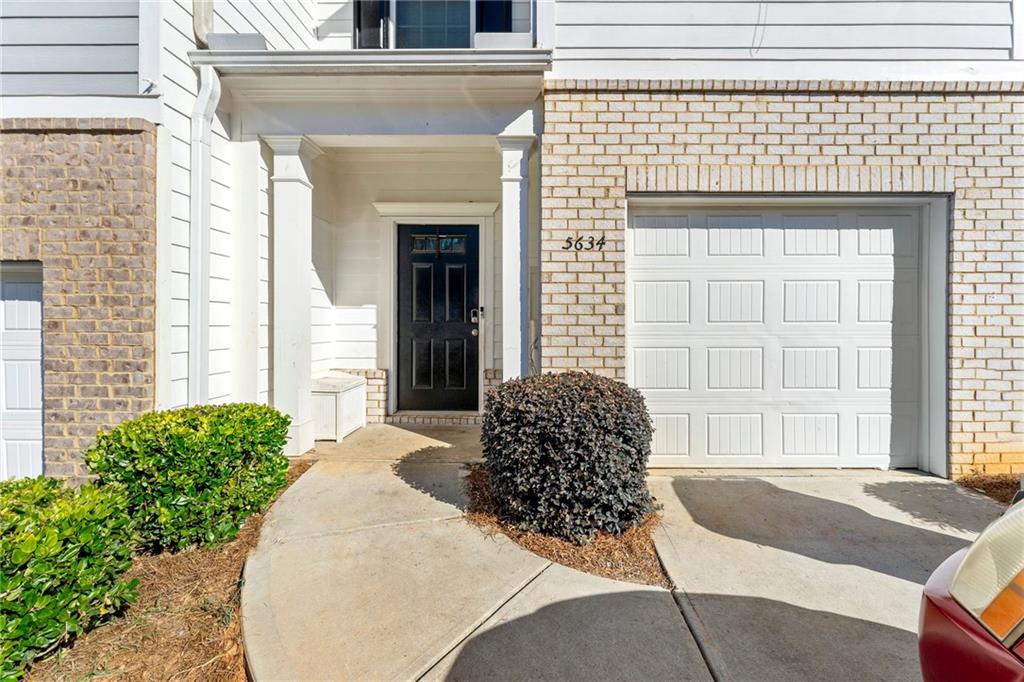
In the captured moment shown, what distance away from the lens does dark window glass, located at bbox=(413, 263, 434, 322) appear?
5758 mm

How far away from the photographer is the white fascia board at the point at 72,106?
3.45 m

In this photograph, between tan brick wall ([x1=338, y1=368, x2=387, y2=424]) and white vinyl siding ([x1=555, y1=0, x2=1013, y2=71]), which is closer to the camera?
white vinyl siding ([x1=555, y1=0, x2=1013, y2=71])

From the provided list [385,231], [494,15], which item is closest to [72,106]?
[385,231]

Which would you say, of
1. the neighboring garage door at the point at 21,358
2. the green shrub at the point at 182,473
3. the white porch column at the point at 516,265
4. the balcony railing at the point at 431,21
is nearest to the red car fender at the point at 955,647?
the white porch column at the point at 516,265

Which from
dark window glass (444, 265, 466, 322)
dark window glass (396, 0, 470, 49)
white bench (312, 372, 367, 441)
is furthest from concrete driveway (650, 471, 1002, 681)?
dark window glass (396, 0, 470, 49)

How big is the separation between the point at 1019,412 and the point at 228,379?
261 inches

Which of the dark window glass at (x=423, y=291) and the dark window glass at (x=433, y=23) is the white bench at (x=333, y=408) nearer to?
the dark window glass at (x=423, y=291)

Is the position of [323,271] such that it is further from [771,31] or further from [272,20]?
[771,31]

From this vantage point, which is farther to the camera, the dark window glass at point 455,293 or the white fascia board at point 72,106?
the dark window glass at point 455,293

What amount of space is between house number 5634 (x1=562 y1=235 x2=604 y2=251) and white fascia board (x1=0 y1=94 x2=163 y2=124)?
128 inches

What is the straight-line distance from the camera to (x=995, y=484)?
12.3 feet

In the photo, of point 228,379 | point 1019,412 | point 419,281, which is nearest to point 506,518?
point 228,379

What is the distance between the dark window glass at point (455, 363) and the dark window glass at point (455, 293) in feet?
0.98

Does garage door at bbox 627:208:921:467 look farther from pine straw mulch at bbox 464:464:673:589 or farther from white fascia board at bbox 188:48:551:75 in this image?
white fascia board at bbox 188:48:551:75
